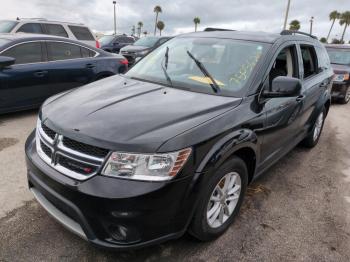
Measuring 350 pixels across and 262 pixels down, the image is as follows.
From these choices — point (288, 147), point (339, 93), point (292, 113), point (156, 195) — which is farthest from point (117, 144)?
point (339, 93)

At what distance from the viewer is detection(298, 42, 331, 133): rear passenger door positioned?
409 centimetres

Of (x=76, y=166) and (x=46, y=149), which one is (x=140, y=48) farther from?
(x=76, y=166)

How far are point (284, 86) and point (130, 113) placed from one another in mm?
1442

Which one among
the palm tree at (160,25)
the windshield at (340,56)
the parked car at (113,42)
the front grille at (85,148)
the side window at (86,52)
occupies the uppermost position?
the front grille at (85,148)

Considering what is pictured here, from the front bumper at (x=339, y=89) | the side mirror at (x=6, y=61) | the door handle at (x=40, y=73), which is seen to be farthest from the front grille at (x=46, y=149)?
the front bumper at (x=339, y=89)

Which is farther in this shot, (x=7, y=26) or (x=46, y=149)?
(x=7, y=26)

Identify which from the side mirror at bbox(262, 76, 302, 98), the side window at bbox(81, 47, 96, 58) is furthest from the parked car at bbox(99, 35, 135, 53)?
the side mirror at bbox(262, 76, 302, 98)

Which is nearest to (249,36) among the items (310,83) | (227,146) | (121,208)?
(310,83)

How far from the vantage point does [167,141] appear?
2.17 m

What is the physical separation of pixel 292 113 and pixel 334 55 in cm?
800

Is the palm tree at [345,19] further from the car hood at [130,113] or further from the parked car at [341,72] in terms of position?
the car hood at [130,113]

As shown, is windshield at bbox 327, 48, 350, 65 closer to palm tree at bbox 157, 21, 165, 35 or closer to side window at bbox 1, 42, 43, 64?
side window at bbox 1, 42, 43, 64

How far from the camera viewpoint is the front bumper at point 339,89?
9.29m

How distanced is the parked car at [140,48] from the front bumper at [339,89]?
24.5ft
